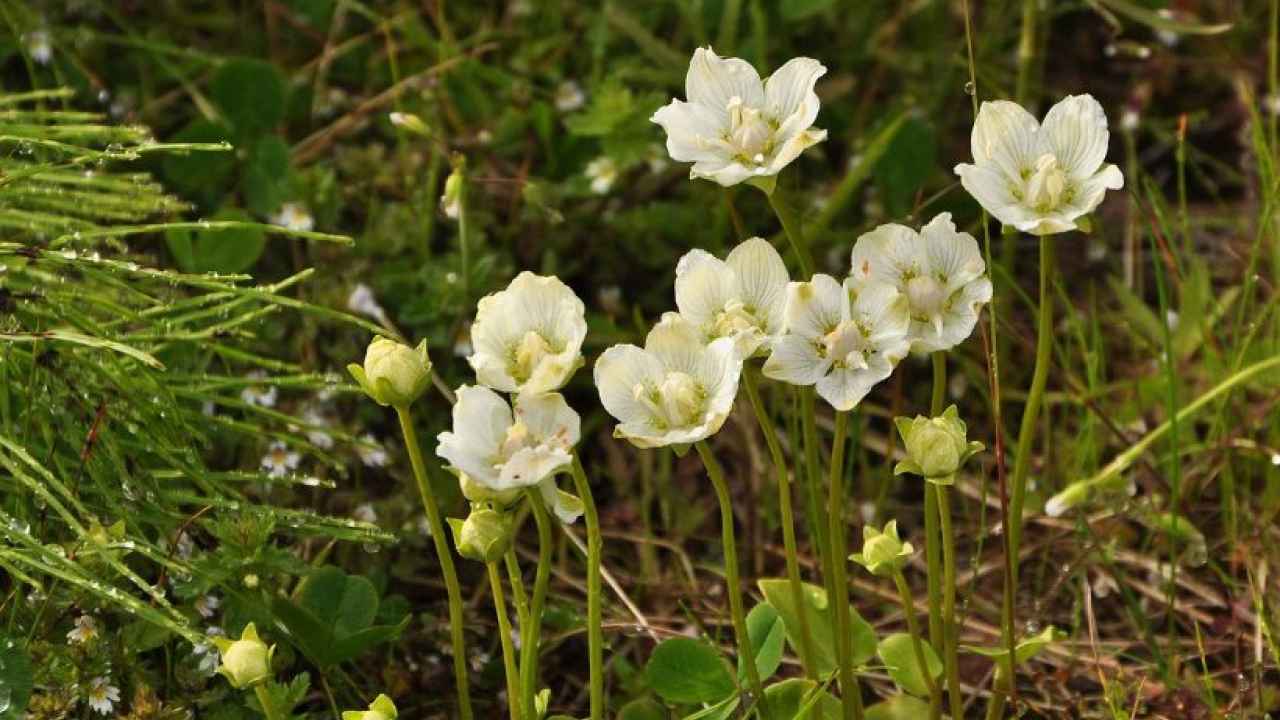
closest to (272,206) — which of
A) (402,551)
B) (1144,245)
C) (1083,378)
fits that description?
(402,551)

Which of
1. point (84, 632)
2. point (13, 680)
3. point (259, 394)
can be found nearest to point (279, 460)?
point (259, 394)

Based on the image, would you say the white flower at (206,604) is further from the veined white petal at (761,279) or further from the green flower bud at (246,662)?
the veined white petal at (761,279)

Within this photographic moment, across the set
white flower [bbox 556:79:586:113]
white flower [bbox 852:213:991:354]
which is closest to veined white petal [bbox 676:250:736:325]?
white flower [bbox 852:213:991:354]

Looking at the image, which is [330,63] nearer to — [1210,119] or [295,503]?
[295,503]

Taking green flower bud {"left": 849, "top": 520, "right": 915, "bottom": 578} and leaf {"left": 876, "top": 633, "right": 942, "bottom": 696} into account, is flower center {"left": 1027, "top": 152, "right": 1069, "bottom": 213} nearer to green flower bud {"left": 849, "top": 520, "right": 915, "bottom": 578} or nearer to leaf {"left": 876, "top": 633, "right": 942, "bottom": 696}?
green flower bud {"left": 849, "top": 520, "right": 915, "bottom": 578}

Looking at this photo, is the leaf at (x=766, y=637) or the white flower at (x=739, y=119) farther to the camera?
the leaf at (x=766, y=637)

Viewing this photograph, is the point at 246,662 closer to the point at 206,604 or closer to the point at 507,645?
the point at 507,645

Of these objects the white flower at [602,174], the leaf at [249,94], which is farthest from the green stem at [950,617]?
the leaf at [249,94]
